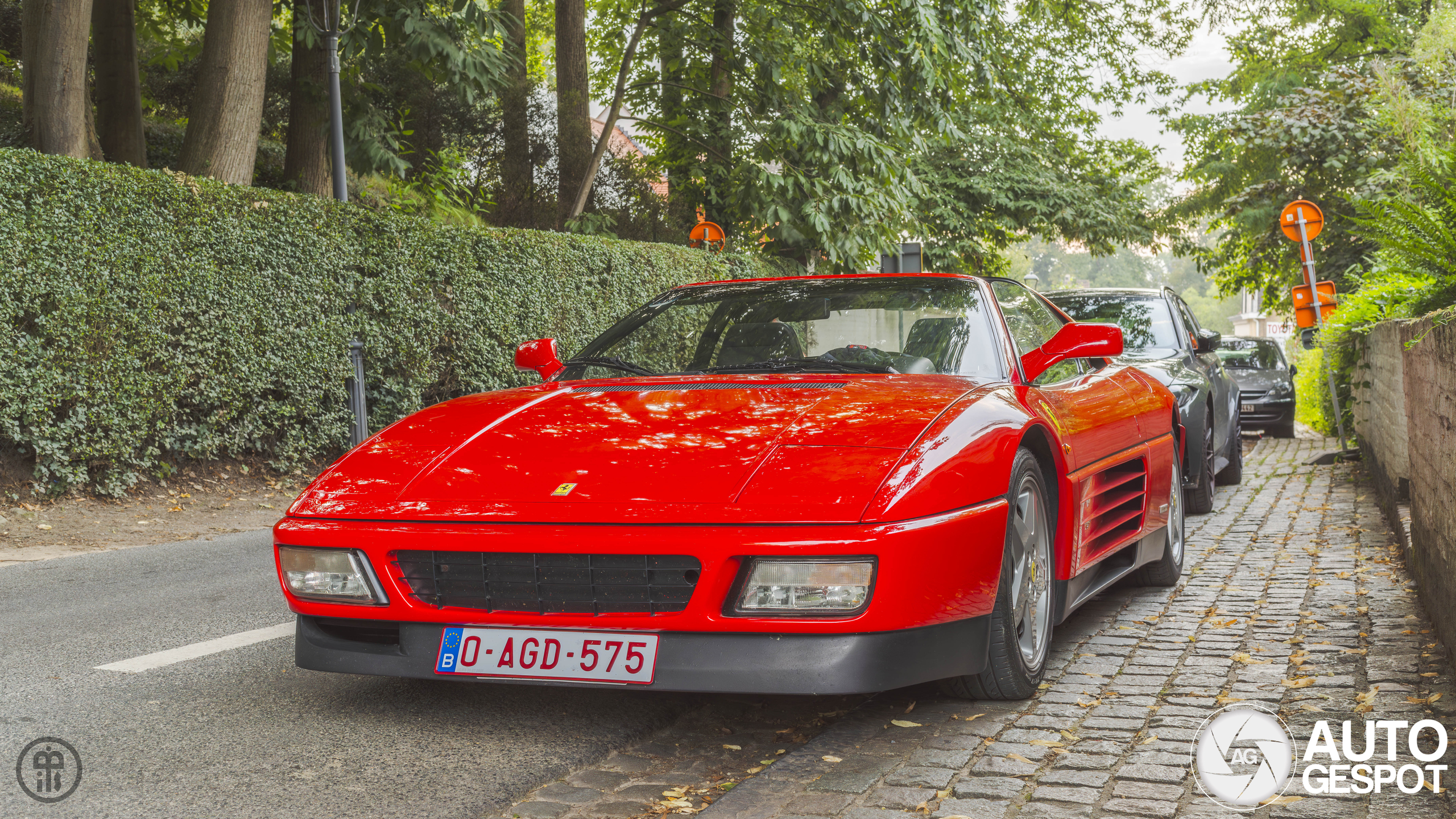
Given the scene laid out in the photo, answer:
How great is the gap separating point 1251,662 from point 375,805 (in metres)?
3.00

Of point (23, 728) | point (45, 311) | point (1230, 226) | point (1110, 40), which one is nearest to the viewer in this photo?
point (23, 728)

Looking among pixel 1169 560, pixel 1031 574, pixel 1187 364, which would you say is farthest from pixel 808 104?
pixel 1031 574

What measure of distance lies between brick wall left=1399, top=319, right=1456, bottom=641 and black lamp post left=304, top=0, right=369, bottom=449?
8.27 m

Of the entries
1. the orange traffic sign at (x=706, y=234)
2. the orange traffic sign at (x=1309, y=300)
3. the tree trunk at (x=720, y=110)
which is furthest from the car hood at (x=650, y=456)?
the tree trunk at (x=720, y=110)

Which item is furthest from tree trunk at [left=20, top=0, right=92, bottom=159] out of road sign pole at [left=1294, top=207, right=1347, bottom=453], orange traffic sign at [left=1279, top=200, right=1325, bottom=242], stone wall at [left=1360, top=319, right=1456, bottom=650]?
orange traffic sign at [left=1279, top=200, right=1325, bottom=242]

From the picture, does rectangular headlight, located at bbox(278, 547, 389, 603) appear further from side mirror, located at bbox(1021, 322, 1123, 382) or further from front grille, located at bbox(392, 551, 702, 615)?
side mirror, located at bbox(1021, 322, 1123, 382)

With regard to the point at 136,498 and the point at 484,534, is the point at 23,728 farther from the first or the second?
the point at 136,498

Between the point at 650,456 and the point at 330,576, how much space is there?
95 centimetres

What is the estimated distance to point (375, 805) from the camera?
2.95m

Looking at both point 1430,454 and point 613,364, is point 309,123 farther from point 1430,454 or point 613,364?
point 1430,454

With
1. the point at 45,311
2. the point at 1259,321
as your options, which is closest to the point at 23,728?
the point at 45,311

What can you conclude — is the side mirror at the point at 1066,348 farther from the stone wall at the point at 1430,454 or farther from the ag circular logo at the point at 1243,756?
the ag circular logo at the point at 1243,756

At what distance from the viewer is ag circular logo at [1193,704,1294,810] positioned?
2.99 meters

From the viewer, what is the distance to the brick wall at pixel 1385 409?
23.0 feet
